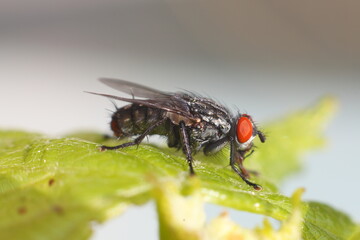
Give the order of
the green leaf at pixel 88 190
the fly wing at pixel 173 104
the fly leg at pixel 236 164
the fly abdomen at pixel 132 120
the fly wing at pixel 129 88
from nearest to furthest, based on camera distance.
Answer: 1. the green leaf at pixel 88 190
2. the fly leg at pixel 236 164
3. the fly wing at pixel 173 104
4. the fly abdomen at pixel 132 120
5. the fly wing at pixel 129 88

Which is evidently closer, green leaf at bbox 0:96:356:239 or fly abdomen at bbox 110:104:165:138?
green leaf at bbox 0:96:356:239

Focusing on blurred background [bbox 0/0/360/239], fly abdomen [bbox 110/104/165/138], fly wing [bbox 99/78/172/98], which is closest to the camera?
fly abdomen [bbox 110/104/165/138]

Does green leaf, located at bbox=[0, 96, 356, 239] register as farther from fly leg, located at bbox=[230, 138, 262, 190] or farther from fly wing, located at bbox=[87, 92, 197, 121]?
fly wing, located at bbox=[87, 92, 197, 121]

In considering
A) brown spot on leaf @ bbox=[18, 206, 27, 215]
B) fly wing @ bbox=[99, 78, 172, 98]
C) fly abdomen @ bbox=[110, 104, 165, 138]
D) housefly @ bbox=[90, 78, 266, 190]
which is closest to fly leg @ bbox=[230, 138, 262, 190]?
housefly @ bbox=[90, 78, 266, 190]

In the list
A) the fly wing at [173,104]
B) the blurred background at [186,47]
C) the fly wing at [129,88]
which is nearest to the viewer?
the fly wing at [173,104]

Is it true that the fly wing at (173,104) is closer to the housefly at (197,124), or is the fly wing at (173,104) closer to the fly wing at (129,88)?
the housefly at (197,124)

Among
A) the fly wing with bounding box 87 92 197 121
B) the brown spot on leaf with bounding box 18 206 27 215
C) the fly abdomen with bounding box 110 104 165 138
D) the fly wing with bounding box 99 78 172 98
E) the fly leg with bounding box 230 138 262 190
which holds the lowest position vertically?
the fly leg with bounding box 230 138 262 190

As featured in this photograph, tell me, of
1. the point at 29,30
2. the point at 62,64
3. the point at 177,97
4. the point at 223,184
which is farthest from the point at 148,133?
the point at 29,30

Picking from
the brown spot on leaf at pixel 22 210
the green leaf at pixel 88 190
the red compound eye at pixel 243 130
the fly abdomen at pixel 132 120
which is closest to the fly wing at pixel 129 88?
the fly abdomen at pixel 132 120
